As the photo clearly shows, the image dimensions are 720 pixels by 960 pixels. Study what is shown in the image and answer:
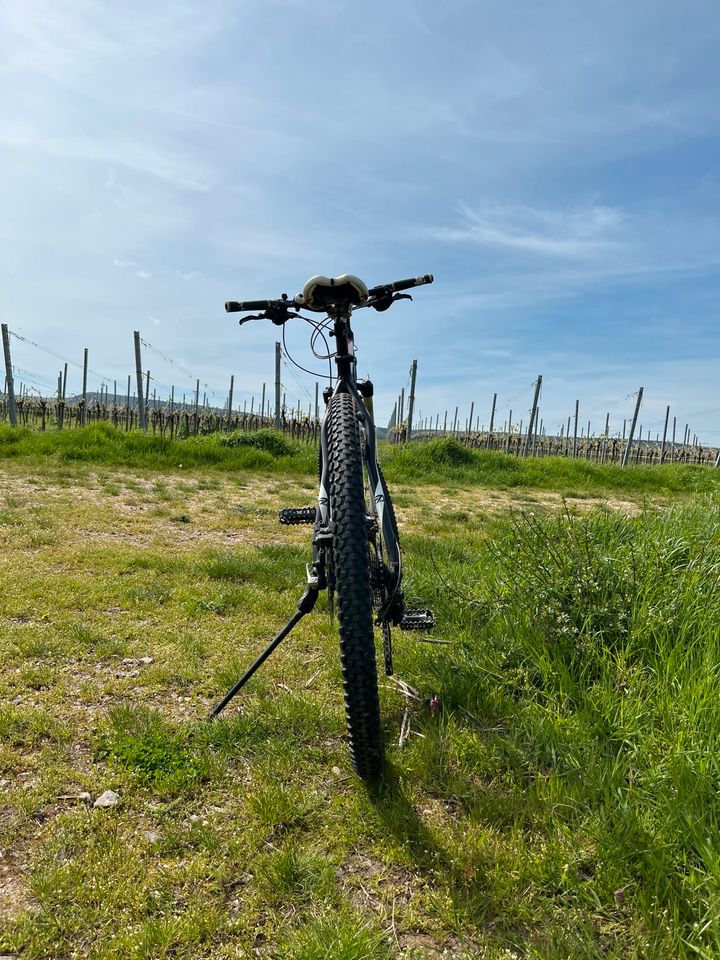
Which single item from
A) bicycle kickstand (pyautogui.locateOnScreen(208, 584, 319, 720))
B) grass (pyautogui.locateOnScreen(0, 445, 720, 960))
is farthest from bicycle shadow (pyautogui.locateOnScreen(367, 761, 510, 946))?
bicycle kickstand (pyautogui.locateOnScreen(208, 584, 319, 720))

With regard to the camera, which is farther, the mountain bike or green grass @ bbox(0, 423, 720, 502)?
green grass @ bbox(0, 423, 720, 502)

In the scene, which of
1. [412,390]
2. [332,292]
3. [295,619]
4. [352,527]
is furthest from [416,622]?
[412,390]

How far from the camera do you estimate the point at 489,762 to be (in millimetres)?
2062

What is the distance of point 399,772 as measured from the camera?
2.05m

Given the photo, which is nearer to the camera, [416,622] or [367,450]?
[416,622]

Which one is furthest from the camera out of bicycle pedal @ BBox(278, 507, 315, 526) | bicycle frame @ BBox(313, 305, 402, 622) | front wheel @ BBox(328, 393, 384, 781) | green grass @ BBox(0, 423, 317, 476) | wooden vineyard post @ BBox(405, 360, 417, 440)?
wooden vineyard post @ BBox(405, 360, 417, 440)

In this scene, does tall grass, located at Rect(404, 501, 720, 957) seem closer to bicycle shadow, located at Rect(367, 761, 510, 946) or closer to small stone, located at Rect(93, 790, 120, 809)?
bicycle shadow, located at Rect(367, 761, 510, 946)

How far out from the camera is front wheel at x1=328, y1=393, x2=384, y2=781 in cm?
181

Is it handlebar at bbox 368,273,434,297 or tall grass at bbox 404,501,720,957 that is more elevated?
handlebar at bbox 368,273,434,297

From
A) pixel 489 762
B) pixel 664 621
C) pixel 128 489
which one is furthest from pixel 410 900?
pixel 128 489

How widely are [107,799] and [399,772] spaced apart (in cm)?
103

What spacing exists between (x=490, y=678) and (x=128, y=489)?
7045 mm

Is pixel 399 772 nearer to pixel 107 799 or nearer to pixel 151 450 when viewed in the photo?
pixel 107 799

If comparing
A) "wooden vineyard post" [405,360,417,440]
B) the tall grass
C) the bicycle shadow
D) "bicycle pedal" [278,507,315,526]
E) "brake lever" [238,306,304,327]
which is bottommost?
the bicycle shadow
